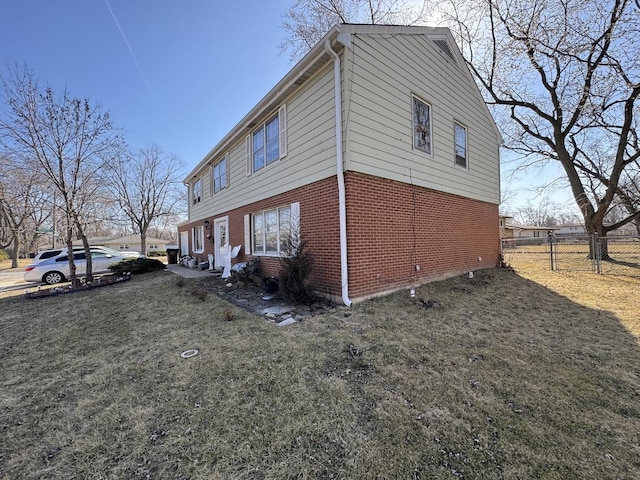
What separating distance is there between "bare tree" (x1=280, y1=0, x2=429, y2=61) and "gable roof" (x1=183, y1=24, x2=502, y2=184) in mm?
4572

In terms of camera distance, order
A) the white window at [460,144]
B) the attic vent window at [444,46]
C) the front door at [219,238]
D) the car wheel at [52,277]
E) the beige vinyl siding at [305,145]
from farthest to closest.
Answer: the car wheel at [52,277], the front door at [219,238], the white window at [460,144], the attic vent window at [444,46], the beige vinyl siding at [305,145]

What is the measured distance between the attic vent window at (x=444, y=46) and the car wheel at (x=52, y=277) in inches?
663

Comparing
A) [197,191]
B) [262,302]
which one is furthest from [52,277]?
[262,302]

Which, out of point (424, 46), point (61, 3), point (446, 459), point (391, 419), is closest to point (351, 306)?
point (391, 419)

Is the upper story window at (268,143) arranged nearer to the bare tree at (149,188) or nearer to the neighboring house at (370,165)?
the neighboring house at (370,165)

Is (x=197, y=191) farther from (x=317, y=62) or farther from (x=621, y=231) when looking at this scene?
(x=621, y=231)

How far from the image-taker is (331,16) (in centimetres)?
1363

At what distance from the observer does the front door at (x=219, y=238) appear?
A: 11.3 m

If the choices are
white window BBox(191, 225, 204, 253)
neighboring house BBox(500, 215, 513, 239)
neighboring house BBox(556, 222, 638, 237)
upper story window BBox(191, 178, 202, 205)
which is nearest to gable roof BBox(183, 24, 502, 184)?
upper story window BBox(191, 178, 202, 205)

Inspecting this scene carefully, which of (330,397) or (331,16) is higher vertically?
(331,16)

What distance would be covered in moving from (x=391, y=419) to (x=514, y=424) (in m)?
1.04

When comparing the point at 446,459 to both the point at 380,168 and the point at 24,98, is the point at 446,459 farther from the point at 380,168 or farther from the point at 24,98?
the point at 24,98

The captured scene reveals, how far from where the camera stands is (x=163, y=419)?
2488 millimetres

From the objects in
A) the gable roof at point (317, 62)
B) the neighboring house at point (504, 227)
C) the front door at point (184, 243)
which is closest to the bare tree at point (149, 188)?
the front door at point (184, 243)
